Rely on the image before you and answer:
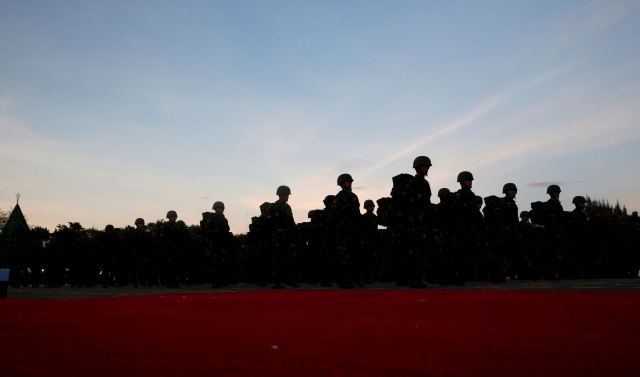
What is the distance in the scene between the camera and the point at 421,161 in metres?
11.2

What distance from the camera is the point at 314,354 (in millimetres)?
2678

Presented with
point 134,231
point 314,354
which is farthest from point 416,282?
point 134,231

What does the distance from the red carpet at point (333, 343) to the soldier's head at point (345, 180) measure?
7.12 m

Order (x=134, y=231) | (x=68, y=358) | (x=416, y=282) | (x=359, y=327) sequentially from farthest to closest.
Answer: (x=134, y=231) → (x=416, y=282) → (x=359, y=327) → (x=68, y=358)

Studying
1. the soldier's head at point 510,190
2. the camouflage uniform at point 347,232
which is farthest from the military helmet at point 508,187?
the camouflage uniform at point 347,232

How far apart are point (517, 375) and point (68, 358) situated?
2126 mm

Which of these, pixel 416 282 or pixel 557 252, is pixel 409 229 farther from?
pixel 557 252

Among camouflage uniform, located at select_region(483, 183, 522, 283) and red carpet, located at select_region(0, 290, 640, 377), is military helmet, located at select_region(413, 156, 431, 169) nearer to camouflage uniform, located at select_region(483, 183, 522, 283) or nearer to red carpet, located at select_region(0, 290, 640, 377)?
camouflage uniform, located at select_region(483, 183, 522, 283)

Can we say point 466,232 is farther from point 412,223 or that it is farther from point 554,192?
point 554,192

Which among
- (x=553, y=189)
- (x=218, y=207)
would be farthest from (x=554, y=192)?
(x=218, y=207)

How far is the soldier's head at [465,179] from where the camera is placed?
12633 millimetres

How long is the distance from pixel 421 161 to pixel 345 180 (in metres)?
1.87

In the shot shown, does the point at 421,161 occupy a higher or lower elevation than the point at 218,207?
higher

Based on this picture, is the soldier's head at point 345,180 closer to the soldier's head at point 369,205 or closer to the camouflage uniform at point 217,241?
the soldier's head at point 369,205
